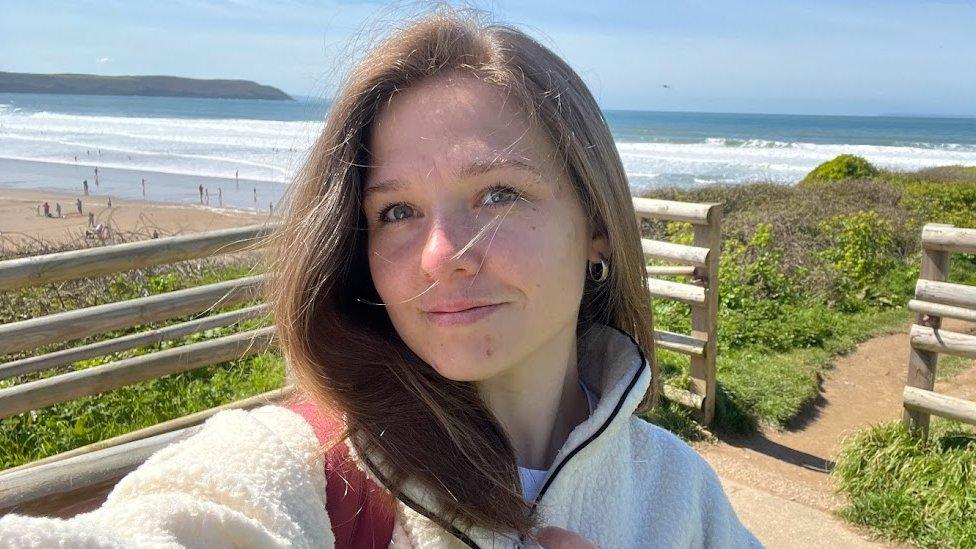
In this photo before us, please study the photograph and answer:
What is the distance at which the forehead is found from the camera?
1.05 metres

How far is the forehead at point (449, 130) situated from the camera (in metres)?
1.05

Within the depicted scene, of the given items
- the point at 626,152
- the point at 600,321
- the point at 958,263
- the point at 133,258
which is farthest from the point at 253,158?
the point at 600,321

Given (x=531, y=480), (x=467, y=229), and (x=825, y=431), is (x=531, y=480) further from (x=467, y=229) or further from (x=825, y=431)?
(x=825, y=431)

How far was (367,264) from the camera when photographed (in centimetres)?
118

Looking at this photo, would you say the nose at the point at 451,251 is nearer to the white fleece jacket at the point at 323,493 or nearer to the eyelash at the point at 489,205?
the eyelash at the point at 489,205

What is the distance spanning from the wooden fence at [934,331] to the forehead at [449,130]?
179 inches

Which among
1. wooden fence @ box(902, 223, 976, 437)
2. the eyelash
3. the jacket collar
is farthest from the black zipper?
wooden fence @ box(902, 223, 976, 437)

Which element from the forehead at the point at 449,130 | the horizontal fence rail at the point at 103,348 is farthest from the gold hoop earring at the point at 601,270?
the horizontal fence rail at the point at 103,348

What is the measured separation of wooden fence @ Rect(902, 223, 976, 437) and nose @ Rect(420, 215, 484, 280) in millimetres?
4650

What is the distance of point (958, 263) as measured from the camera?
10.3 metres

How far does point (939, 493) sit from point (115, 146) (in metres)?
35.7

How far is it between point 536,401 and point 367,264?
1.15ft

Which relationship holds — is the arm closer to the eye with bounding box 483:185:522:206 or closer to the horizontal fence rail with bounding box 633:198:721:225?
the eye with bounding box 483:185:522:206

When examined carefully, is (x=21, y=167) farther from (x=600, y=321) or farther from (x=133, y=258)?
(x=600, y=321)
